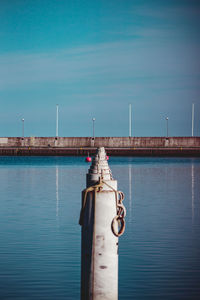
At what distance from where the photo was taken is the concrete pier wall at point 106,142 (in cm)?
10462

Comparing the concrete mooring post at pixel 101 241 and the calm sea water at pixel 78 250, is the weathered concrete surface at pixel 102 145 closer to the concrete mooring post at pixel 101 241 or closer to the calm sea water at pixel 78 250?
the calm sea water at pixel 78 250

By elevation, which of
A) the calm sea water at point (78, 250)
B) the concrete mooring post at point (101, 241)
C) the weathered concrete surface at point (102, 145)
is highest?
the weathered concrete surface at point (102, 145)

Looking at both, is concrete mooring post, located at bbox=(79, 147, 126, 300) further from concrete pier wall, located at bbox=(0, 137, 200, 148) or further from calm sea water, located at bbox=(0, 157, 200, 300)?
concrete pier wall, located at bbox=(0, 137, 200, 148)

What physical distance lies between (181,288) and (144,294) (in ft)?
2.45

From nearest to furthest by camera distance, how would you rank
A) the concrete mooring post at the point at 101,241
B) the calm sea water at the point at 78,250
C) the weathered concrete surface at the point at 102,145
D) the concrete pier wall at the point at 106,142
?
the concrete mooring post at the point at 101,241 < the calm sea water at the point at 78,250 < the weathered concrete surface at the point at 102,145 < the concrete pier wall at the point at 106,142

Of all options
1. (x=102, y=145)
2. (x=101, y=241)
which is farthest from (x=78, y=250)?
(x=102, y=145)

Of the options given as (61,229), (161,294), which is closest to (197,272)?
(161,294)

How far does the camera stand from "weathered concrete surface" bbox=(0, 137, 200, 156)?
321ft

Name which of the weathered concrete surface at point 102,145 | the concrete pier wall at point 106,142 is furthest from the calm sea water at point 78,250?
the concrete pier wall at point 106,142

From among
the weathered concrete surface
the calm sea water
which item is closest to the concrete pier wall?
the weathered concrete surface

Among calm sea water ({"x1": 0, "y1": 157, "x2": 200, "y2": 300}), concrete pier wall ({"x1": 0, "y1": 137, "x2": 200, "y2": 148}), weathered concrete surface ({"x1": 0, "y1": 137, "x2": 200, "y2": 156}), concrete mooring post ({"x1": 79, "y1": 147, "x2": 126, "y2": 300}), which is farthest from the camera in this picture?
concrete pier wall ({"x1": 0, "y1": 137, "x2": 200, "y2": 148})

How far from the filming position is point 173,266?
11.2 meters

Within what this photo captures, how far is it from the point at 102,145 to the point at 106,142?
902 millimetres

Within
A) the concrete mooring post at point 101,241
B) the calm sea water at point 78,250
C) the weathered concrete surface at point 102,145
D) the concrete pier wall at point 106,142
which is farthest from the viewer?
the concrete pier wall at point 106,142
